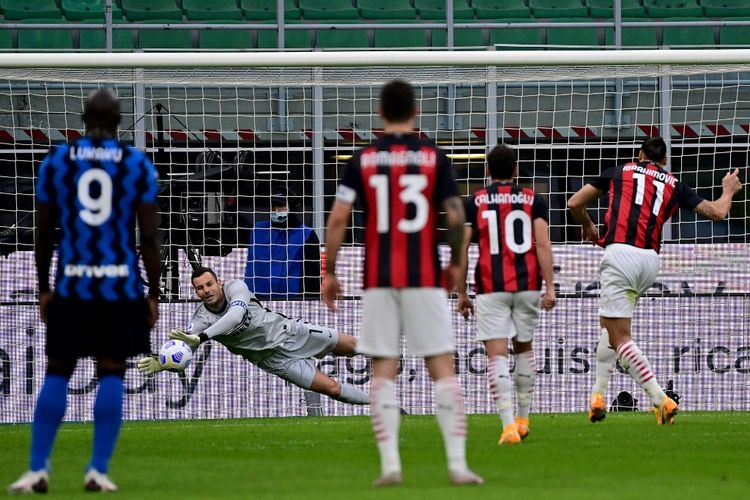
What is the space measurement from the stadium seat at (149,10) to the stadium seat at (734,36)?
7928 mm

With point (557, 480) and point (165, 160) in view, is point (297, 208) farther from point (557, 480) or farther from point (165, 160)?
point (557, 480)

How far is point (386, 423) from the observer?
6297 mm

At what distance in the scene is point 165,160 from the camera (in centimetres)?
1412

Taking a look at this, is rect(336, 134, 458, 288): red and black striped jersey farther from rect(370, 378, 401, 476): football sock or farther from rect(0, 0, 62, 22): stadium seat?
rect(0, 0, 62, 22): stadium seat

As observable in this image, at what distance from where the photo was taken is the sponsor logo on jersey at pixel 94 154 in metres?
6.51

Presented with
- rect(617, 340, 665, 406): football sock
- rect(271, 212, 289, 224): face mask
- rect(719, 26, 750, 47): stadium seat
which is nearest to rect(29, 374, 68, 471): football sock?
rect(617, 340, 665, 406): football sock

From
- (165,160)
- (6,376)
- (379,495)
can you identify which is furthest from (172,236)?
(379,495)

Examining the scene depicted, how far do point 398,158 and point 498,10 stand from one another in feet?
46.5

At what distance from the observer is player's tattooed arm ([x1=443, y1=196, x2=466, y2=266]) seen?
6.37m

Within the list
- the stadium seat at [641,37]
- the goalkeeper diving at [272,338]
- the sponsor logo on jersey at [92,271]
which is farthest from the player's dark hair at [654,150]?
the stadium seat at [641,37]

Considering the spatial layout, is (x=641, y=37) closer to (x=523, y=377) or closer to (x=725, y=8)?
(x=725, y=8)

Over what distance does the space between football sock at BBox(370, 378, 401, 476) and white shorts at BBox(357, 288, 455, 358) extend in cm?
16

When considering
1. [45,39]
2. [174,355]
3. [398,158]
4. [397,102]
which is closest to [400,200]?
[398,158]

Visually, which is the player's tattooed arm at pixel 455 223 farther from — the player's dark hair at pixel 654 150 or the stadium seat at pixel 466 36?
the stadium seat at pixel 466 36
